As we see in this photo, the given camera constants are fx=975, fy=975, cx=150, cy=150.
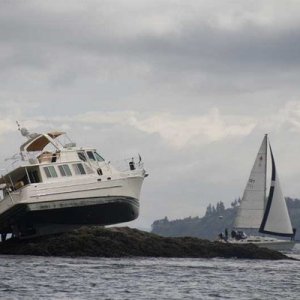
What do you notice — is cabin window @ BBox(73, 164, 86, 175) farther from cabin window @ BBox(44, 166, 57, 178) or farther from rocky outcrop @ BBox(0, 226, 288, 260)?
rocky outcrop @ BBox(0, 226, 288, 260)

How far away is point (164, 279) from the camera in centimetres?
4750

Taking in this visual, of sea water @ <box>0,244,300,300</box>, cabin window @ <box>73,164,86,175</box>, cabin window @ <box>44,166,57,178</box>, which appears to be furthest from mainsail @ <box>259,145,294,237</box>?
cabin window @ <box>44,166,57,178</box>

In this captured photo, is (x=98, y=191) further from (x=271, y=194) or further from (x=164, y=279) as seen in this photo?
(x=271, y=194)

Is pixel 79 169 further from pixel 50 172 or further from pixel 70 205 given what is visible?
pixel 70 205

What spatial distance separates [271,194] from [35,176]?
136 feet

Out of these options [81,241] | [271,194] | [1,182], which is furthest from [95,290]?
[271,194]

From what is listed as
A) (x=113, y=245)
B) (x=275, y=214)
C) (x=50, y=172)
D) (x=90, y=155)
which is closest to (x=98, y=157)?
(x=90, y=155)

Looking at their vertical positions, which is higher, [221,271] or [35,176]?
[35,176]

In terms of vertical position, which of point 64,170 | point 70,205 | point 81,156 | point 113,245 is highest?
point 81,156

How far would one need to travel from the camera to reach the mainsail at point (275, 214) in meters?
97.5

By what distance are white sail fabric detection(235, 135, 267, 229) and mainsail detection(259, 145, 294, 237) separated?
773 millimetres

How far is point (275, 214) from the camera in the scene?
97875 mm

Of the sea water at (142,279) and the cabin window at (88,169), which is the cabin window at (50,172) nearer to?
the cabin window at (88,169)

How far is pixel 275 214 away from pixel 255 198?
2.76 m
